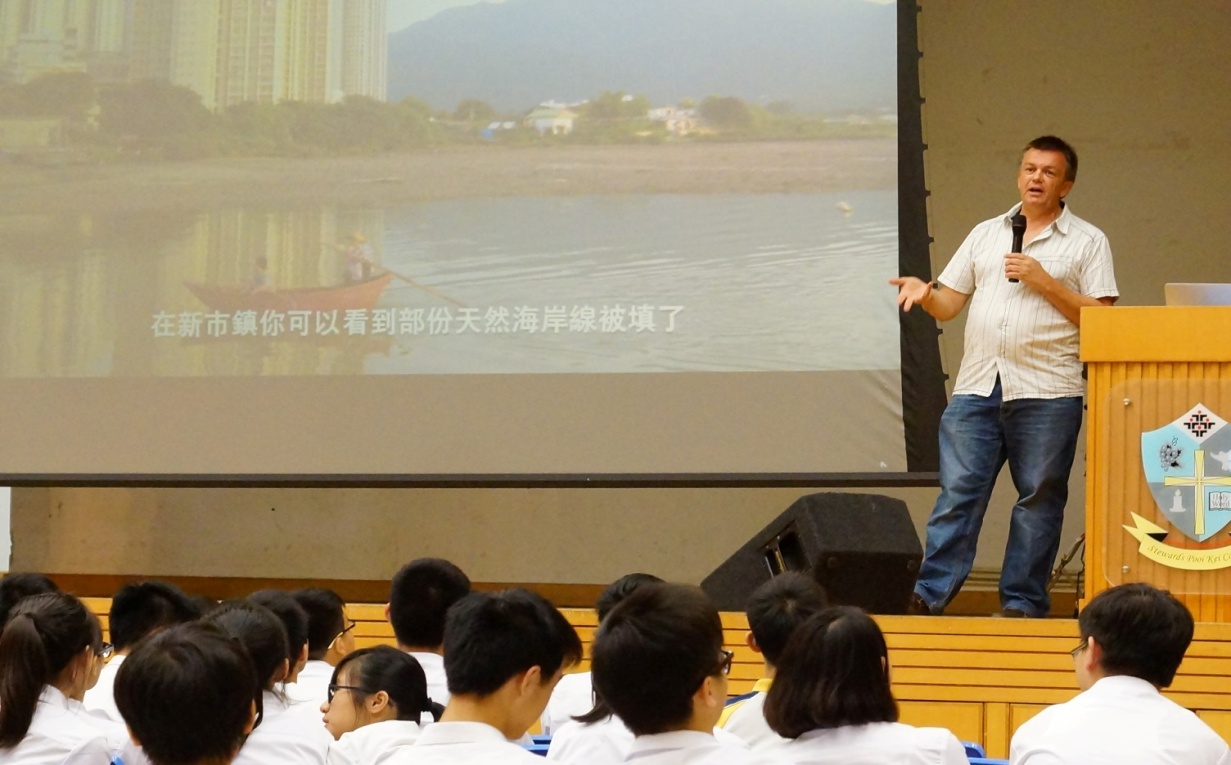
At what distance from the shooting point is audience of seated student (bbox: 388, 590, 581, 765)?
1.78 metres

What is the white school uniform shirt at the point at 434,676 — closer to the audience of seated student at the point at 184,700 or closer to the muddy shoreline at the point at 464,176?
the audience of seated student at the point at 184,700

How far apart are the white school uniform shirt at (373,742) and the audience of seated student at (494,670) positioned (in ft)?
1.15

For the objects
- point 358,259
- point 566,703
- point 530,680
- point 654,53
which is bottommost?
point 566,703

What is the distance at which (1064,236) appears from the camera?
3916 mm

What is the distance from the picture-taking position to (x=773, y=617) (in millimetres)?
2391

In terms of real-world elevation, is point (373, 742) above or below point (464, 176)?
below

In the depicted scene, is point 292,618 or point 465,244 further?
A: point 465,244

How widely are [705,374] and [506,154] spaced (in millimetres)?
1042

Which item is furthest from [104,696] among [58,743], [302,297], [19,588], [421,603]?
[302,297]

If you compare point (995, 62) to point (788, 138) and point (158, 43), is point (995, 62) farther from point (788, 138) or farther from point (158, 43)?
point (158, 43)

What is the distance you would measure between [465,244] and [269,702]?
110 inches

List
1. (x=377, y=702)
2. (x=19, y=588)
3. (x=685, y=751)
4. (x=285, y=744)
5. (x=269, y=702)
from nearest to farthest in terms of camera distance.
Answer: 1. (x=685, y=751)
2. (x=285, y=744)
3. (x=269, y=702)
4. (x=377, y=702)
5. (x=19, y=588)

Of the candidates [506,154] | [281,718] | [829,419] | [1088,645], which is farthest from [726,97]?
[281,718]

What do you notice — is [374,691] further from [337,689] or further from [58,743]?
[58,743]
